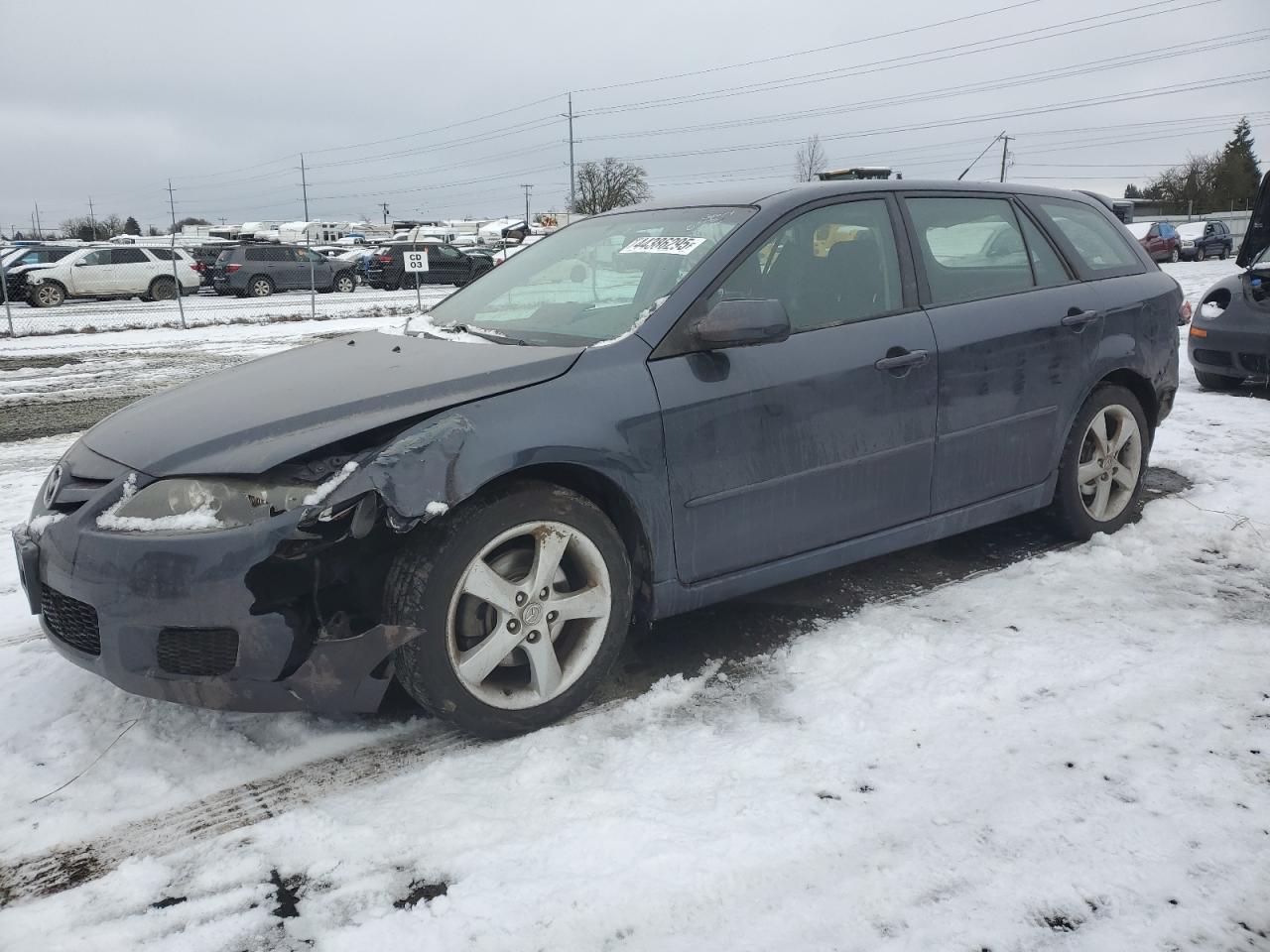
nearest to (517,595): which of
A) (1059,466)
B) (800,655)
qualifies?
(800,655)

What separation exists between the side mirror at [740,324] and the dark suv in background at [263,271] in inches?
966

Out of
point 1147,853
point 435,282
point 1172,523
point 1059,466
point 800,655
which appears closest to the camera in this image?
point 1147,853

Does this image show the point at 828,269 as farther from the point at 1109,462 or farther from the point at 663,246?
the point at 1109,462

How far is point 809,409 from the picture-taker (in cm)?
330

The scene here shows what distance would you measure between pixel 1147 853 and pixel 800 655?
4.21ft

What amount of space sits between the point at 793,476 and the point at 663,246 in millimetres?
949

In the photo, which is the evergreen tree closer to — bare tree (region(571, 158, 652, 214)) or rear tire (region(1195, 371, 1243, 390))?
bare tree (region(571, 158, 652, 214))

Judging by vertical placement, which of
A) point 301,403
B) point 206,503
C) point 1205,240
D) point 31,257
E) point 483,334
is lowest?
point 206,503

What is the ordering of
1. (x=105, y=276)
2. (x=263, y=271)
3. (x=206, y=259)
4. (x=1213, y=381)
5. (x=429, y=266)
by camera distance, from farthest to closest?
(x=206, y=259)
(x=429, y=266)
(x=263, y=271)
(x=105, y=276)
(x=1213, y=381)

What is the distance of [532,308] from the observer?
11.8ft

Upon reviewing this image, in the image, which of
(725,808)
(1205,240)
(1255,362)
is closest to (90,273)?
(1255,362)

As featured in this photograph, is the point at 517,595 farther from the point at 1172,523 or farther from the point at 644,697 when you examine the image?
the point at 1172,523

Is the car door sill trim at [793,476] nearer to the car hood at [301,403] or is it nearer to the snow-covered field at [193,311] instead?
the car hood at [301,403]

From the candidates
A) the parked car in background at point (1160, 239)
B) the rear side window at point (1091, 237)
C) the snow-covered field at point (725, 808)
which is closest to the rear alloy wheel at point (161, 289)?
the snow-covered field at point (725, 808)
